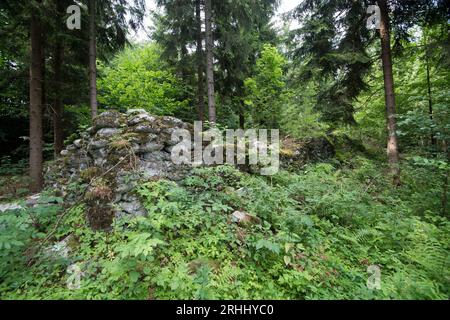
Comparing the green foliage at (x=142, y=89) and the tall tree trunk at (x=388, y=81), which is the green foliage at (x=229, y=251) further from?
the green foliage at (x=142, y=89)

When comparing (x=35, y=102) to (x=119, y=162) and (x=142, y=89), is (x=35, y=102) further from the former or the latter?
(x=119, y=162)

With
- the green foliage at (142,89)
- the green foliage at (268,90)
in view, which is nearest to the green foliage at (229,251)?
the green foliage at (268,90)

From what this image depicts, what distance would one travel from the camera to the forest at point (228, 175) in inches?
112

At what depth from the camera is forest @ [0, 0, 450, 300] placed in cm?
284

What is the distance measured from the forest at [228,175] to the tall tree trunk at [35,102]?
0.05 m

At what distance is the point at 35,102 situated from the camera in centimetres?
703

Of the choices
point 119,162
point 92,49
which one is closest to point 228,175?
point 119,162

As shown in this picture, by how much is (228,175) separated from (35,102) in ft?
21.9

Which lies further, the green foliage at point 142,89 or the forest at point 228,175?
the green foliage at point 142,89

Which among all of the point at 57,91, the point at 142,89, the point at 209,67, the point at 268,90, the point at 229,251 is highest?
the point at 209,67

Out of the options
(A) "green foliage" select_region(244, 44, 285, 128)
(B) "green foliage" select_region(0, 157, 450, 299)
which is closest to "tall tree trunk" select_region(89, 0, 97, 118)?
(B) "green foliage" select_region(0, 157, 450, 299)

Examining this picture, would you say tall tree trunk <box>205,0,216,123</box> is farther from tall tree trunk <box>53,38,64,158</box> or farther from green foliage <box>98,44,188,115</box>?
tall tree trunk <box>53,38,64,158</box>

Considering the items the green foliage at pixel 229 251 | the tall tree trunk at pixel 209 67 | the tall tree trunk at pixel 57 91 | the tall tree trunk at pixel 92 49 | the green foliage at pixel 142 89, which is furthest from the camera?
the green foliage at pixel 142 89
